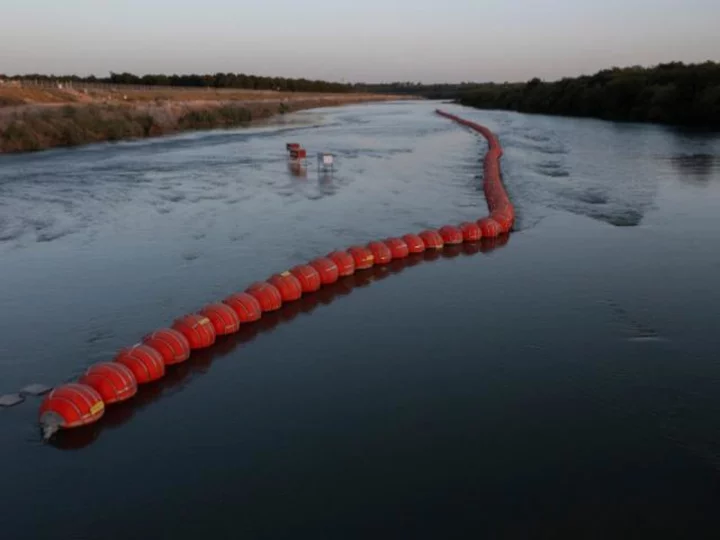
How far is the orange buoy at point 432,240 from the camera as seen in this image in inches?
800

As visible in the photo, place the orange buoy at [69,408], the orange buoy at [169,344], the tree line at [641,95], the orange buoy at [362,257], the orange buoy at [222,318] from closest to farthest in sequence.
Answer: the orange buoy at [69,408]
the orange buoy at [169,344]
the orange buoy at [222,318]
the orange buoy at [362,257]
the tree line at [641,95]

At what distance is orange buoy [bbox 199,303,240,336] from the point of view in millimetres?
13789

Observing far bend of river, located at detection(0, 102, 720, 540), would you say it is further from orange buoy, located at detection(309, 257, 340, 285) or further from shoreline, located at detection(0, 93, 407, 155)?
shoreline, located at detection(0, 93, 407, 155)

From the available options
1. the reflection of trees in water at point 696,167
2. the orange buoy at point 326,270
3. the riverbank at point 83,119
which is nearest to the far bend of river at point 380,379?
the orange buoy at point 326,270

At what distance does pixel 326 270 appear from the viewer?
56.1ft

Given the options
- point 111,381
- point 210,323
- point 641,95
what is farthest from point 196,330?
point 641,95

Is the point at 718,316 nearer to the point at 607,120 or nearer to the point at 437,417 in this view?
the point at 437,417

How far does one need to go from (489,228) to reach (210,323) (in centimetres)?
1130

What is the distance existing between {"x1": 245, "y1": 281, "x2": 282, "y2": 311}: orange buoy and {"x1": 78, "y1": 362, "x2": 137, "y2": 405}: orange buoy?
426 cm

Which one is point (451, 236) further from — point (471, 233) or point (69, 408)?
point (69, 408)

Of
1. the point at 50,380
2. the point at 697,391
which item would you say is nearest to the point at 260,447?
the point at 50,380

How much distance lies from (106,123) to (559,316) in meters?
51.9

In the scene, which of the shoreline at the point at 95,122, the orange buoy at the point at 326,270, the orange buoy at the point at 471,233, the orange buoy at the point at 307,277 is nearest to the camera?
the orange buoy at the point at 307,277

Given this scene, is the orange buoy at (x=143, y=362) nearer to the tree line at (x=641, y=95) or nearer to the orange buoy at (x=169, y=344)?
the orange buoy at (x=169, y=344)
